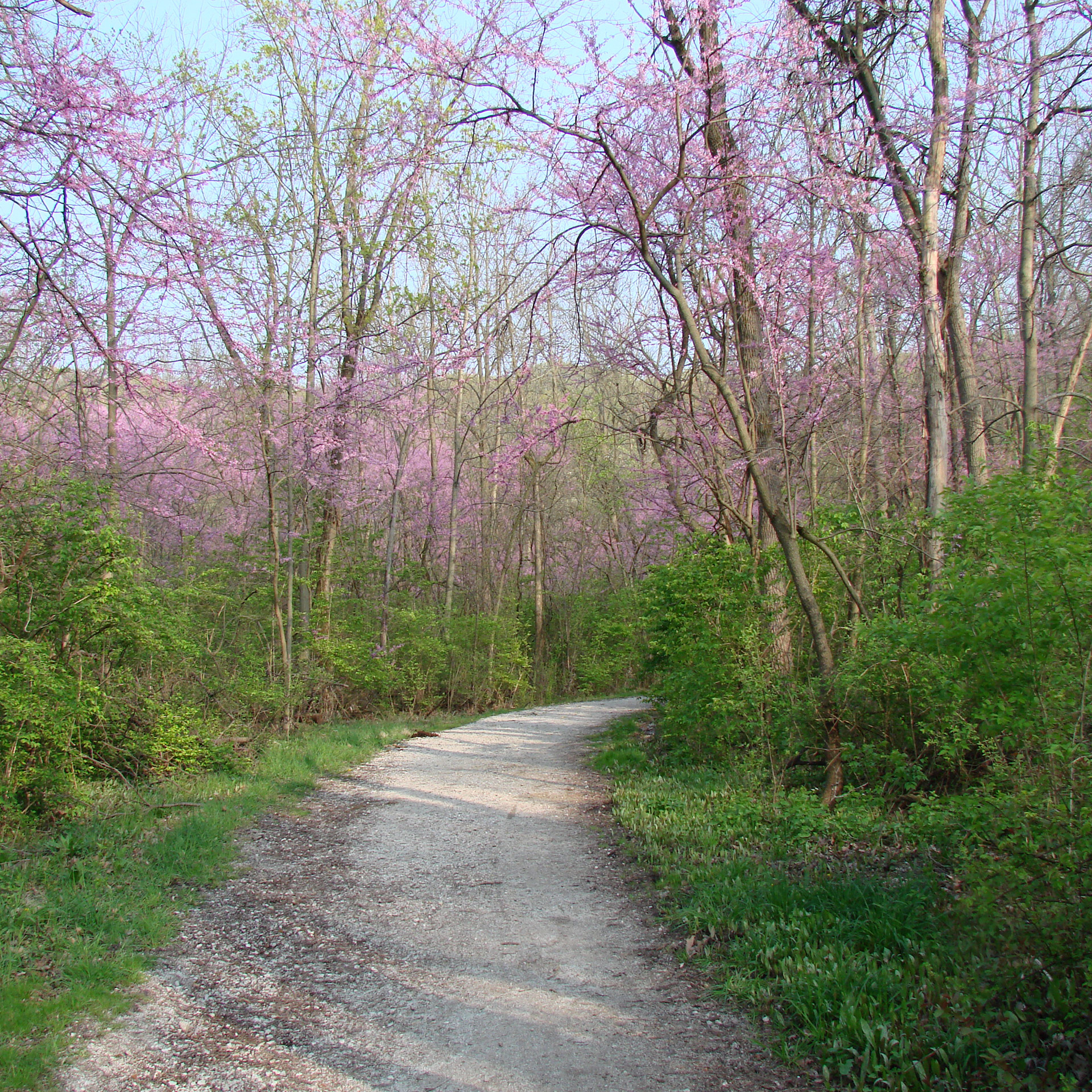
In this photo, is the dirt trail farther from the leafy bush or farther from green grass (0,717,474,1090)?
the leafy bush

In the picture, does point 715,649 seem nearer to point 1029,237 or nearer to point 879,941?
point 879,941

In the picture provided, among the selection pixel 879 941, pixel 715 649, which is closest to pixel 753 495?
pixel 715 649

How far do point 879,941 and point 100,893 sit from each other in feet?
14.4

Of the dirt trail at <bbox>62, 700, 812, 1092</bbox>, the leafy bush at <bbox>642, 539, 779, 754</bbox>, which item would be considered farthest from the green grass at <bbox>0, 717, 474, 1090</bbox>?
the leafy bush at <bbox>642, 539, 779, 754</bbox>

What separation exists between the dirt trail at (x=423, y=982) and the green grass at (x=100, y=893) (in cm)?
17

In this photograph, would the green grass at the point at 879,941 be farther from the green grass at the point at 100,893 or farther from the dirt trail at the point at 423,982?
the green grass at the point at 100,893

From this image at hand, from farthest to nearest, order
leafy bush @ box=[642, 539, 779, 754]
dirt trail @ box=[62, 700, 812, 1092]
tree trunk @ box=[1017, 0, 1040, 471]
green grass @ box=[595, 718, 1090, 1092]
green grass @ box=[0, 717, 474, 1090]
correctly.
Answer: tree trunk @ box=[1017, 0, 1040, 471], leafy bush @ box=[642, 539, 779, 754], green grass @ box=[0, 717, 474, 1090], dirt trail @ box=[62, 700, 812, 1092], green grass @ box=[595, 718, 1090, 1092]

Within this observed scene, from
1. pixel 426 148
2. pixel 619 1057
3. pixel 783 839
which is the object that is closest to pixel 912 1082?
pixel 619 1057

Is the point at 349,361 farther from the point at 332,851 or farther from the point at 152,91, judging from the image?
the point at 332,851

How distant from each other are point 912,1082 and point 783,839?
2811mm

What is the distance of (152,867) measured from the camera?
17.5 feet

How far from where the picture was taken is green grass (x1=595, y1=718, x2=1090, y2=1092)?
287cm

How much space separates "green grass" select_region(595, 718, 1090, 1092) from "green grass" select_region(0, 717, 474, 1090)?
298 cm

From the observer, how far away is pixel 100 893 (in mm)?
4695
